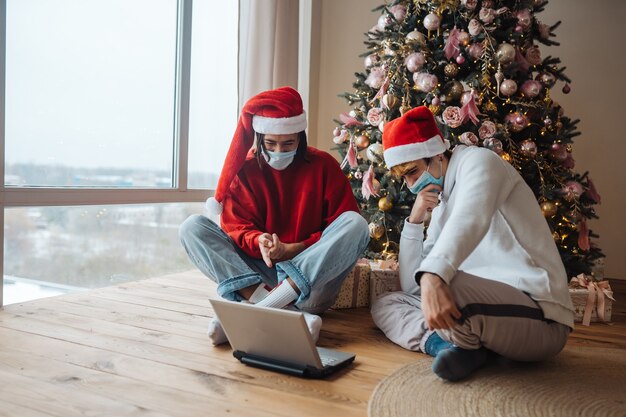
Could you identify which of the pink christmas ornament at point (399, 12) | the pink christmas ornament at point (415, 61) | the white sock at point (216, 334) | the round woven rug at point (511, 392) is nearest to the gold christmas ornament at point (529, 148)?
the pink christmas ornament at point (415, 61)

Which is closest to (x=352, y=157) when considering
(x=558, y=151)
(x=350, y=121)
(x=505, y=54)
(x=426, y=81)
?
(x=350, y=121)

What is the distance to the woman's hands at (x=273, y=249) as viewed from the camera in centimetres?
183

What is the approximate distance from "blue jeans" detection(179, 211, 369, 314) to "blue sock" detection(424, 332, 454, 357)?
0.37m

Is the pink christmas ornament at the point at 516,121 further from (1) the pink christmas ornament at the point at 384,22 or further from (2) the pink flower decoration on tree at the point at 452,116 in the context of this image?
(1) the pink christmas ornament at the point at 384,22

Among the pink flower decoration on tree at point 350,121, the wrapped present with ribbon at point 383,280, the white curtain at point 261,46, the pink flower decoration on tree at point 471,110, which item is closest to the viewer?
the wrapped present with ribbon at point 383,280

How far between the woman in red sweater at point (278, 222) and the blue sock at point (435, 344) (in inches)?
13.6

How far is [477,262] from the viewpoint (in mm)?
1602

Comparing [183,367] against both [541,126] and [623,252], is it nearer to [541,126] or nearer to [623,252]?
[541,126]

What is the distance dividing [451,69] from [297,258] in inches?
49.8

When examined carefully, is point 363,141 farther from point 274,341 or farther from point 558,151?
point 274,341

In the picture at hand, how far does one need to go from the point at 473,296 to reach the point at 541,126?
1.52 metres

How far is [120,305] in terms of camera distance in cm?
227

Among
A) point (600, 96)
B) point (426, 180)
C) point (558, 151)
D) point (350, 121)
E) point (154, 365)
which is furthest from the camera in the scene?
point (600, 96)

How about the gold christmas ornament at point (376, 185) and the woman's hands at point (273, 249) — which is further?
the gold christmas ornament at point (376, 185)
